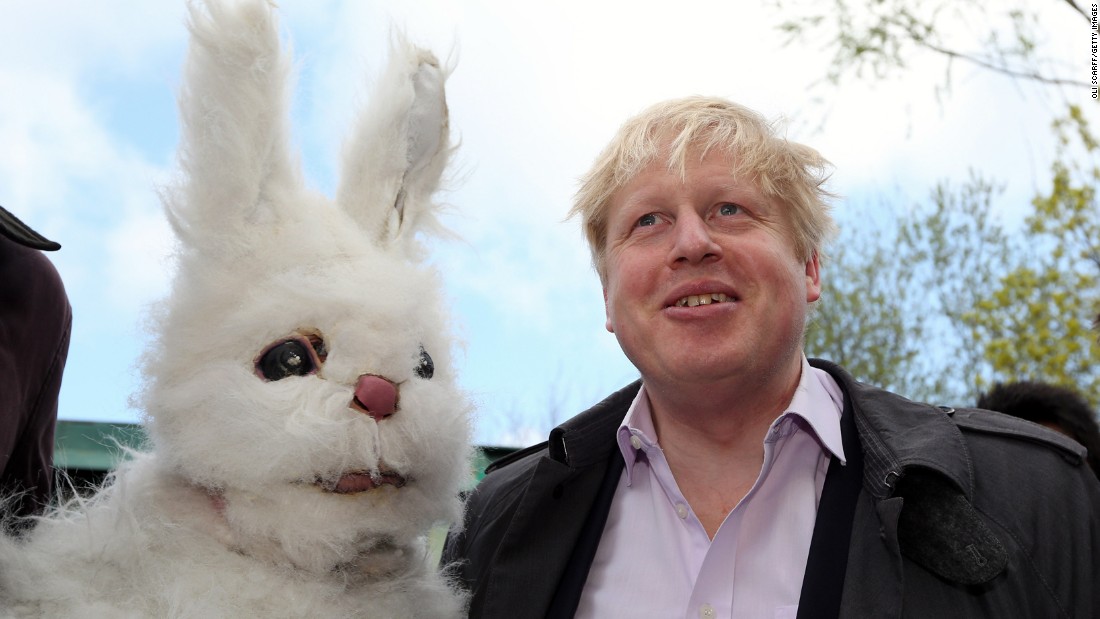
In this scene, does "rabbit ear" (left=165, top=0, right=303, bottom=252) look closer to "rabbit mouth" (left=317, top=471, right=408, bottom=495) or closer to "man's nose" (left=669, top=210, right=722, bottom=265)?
"rabbit mouth" (left=317, top=471, right=408, bottom=495)

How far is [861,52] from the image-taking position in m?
4.91

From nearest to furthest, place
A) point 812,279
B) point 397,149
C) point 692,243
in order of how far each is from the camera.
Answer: point 397,149
point 692,243
point 812,279

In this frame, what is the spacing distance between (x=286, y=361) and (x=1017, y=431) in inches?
52.0

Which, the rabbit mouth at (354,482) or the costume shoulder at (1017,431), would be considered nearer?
the rabbit mouth at (354,482)

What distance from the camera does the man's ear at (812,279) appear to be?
6.83 ft

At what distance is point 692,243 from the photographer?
184cm

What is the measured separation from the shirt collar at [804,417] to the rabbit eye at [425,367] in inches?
20.9

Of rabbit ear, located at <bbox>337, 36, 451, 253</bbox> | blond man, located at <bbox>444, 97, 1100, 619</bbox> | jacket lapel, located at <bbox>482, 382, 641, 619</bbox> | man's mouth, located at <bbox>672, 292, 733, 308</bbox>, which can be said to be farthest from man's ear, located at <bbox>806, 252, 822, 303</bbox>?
rabbit ear, located at <bbox>337, 36, 451, 253</bbox>

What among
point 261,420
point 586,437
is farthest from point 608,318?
point 261,420

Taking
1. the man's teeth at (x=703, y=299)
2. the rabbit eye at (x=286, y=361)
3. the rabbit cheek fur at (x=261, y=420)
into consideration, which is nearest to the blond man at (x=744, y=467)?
the man's teeth at (x=703, y=299)

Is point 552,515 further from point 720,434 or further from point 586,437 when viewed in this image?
point 720,434

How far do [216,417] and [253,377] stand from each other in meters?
0.08

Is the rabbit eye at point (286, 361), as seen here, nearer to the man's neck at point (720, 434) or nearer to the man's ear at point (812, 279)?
the man's neck at point (720, 434)

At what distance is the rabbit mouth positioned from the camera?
1.46 m
